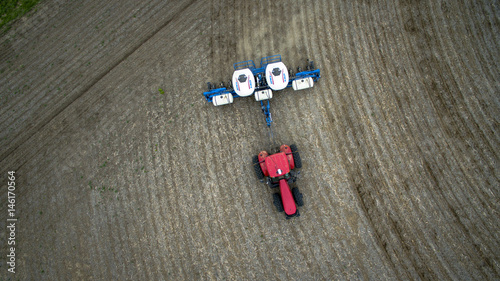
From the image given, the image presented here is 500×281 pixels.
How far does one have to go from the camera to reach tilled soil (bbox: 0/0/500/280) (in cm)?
934

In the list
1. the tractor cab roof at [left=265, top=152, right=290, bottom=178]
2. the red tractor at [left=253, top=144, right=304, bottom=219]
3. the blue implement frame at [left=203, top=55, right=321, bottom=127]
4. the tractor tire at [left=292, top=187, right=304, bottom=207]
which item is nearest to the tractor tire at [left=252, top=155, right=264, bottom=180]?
the red tractor at [left=253, top=144, right=304, bottom=219]

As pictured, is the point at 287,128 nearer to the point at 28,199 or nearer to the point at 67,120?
the point at 67,120

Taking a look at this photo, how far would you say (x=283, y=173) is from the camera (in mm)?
9016

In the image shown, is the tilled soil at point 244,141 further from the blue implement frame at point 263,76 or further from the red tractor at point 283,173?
the red tractor at point 283,173

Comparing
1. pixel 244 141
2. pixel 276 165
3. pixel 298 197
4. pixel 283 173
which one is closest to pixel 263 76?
pixel 244 141

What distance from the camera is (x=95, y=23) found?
11273mm

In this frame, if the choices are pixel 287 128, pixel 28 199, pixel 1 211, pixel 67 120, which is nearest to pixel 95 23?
pixel 67 120

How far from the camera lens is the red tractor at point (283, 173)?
902 centimetres

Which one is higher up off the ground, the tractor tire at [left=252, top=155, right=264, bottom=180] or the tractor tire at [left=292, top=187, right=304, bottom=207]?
the tractor tire at [left=252, top=155, right=264, bottom=180]

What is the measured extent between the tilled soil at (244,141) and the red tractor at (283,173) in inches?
22.0

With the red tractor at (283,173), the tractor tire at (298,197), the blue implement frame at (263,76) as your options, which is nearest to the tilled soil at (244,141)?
the blue implement frame at (263,76)

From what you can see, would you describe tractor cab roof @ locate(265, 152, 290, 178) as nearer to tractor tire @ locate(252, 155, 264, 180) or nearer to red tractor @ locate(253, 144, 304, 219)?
red tractor @ locate(253, 144, 304, 219)

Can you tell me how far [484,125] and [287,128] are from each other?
25.6 feet

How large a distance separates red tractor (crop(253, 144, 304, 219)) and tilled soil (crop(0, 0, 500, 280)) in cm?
56
